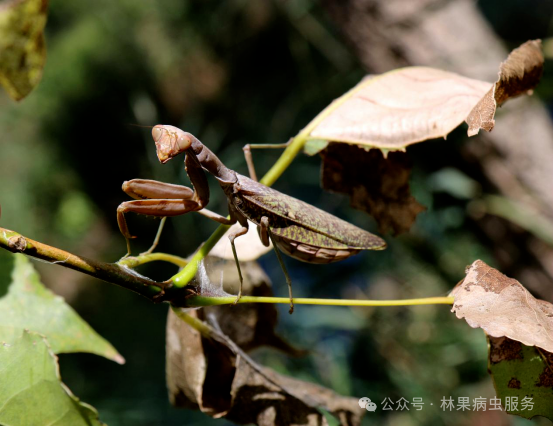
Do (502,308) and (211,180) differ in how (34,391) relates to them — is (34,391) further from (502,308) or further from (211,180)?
(211,180)

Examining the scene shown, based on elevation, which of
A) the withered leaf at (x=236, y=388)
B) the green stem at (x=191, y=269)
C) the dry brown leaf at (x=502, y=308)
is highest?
the green stem at (x=191, y=269)

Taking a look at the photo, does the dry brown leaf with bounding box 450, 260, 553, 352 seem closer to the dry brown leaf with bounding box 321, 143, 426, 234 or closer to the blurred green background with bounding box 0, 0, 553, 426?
the dry brown leaf with bounding box 321, 143, 426, 234

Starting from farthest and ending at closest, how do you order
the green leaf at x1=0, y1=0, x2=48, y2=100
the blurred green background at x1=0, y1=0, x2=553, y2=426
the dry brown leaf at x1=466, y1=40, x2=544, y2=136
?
1. the blurred green background at x1=0, y1=0, x2=553, y2=426
2. the dry brown leaf at x1=466, y1=40, x2=544, y2=136
3. the green leaf at x1=0, y1=0, x2=48, y2=100

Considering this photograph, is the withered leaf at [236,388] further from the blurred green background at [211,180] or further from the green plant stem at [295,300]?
the blurred green background at [211,180]

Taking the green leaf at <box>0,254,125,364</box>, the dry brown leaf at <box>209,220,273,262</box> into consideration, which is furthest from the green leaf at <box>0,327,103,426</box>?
the dry brown leaf at <box>209,220,273,262</box>

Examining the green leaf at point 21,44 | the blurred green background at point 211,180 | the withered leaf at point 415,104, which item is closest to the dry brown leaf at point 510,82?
the withered leaf at point 415,104

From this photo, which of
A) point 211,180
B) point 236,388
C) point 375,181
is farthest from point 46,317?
point 211,180
